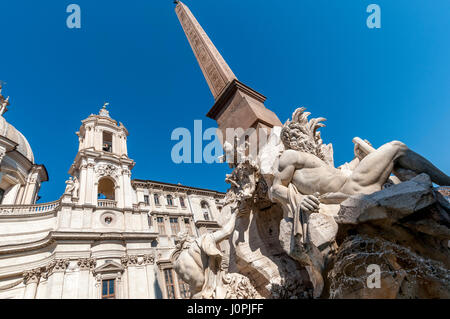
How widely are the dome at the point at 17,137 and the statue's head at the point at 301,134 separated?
85.6 feet

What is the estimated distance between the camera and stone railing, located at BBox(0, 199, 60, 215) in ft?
50.5

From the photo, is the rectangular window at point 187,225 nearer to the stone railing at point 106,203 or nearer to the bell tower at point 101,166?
the bell tower at point 101,166

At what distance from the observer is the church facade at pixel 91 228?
13.7 m

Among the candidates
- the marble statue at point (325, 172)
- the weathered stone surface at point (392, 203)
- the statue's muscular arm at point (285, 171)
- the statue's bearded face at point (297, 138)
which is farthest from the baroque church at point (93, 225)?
the weathered stone surface at point (392, 203)

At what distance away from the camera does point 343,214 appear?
2.25 m

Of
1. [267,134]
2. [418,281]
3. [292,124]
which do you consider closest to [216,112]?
[267,134]

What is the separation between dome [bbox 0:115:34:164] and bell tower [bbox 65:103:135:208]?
4998 millimetres

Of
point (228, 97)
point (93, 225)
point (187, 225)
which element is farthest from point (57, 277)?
point (228, 97)

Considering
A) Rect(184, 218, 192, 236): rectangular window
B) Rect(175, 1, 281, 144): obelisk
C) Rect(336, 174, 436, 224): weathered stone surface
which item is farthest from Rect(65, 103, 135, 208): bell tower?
Rect(336, 174, 436, 224): weathered stone surface

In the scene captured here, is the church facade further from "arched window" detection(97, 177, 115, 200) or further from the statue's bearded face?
the statue's bearded face

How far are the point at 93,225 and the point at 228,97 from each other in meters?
15.1
